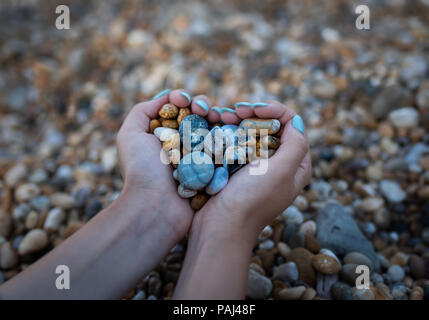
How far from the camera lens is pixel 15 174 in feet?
5.72

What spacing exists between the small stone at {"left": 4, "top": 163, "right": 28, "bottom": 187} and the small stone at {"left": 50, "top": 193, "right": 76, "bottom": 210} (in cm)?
29

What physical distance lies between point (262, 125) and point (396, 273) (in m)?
0.81

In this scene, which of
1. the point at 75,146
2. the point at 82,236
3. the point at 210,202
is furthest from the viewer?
the point at 75,146

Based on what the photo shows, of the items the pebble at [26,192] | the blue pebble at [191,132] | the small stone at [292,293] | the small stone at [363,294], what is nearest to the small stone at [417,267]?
the small stone at [363,294]

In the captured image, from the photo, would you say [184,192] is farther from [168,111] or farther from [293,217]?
[293,217]

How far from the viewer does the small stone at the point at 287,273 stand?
122 centimetres

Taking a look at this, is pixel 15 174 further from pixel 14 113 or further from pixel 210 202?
pixel 210 202

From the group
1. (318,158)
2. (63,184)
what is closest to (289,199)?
(318,158)

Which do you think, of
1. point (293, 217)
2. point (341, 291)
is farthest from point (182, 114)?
point (341, 291)

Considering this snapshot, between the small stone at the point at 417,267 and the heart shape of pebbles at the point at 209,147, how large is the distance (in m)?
0.76

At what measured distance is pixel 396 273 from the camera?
1.25m

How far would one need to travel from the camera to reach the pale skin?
88 centimetres

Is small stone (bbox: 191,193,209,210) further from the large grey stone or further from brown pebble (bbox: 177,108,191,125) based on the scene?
the large grey stone
